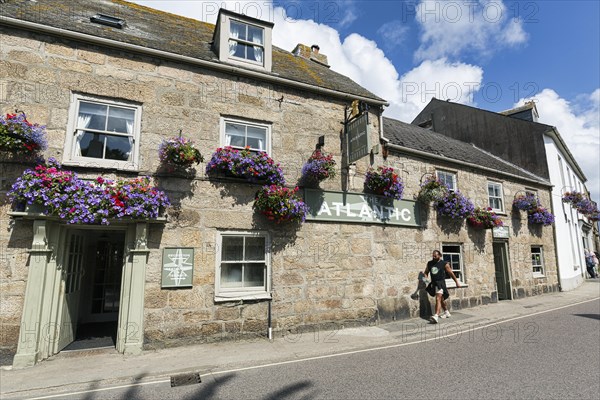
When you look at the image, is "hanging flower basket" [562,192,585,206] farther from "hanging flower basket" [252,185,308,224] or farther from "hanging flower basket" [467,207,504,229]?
"hanging flower basket" [252,185,308,224]

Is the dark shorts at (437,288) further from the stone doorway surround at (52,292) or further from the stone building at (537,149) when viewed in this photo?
the stone building at (537,149)

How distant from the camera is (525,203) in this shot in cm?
1325

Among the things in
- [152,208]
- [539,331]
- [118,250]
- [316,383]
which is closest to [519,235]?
[539,331]

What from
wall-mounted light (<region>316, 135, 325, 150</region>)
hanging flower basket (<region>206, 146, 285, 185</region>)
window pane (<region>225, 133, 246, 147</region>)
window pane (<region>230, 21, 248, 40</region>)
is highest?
window pane (<region>230, 21, 248, 40</region>)

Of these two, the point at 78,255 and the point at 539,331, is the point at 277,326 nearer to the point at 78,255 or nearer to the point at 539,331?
the point at 78,255

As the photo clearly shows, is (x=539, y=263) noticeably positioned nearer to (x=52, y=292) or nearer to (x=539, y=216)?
(x=539, y=216)

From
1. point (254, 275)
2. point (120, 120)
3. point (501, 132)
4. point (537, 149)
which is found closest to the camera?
point (120, 120)

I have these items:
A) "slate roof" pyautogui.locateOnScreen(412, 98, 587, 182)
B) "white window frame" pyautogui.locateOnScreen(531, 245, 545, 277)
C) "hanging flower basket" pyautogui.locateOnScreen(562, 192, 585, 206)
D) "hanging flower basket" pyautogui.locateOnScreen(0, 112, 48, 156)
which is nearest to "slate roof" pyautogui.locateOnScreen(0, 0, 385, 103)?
"hanging flower basket" pyautogui.locateOnScreen(0, 112, 48, 156)

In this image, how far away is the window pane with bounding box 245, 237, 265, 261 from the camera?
7.26m

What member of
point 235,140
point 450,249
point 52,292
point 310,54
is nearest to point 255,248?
point 235,140

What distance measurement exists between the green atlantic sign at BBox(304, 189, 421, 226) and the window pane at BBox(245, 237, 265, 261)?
1267mm

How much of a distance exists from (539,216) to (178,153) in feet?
48.0

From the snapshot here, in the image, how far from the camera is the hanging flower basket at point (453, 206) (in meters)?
10.3

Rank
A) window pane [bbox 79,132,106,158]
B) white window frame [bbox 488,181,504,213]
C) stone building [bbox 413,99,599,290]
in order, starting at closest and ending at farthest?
window pane [bbox 79,132,106,158]
white window frame [bbox 488,181,504,213]
stone building [bbox 413,99,599,290]
